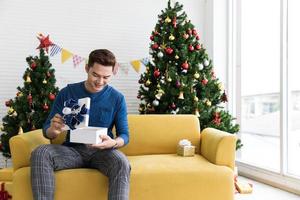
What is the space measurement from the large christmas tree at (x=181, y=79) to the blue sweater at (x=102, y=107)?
1225mm

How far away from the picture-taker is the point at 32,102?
10.6ft

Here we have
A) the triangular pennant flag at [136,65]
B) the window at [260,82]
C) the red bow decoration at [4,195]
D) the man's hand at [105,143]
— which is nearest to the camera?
the man's hand at [105,143]

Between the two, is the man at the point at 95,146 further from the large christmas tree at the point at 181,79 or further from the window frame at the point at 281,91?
the window frame at the point at 281,91

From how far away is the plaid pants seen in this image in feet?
6.22

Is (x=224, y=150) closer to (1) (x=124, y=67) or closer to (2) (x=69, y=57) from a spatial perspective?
(1) (x=124, y=67)

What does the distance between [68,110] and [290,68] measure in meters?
2.32

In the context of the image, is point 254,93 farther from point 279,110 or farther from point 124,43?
point 124,43

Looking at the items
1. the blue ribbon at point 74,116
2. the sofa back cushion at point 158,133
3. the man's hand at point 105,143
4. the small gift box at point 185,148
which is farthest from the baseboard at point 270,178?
the blue ribbon at point 74,116

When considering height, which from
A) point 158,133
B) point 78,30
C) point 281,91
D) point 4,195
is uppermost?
point 78,30

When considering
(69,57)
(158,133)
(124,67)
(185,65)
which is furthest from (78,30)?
(158,133)

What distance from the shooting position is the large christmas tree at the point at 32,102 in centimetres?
324

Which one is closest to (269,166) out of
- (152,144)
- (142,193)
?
(152,144)

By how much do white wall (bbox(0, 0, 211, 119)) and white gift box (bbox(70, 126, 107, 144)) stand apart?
2.15m

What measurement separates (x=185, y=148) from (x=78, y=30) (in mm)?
2146
